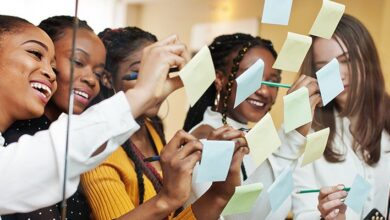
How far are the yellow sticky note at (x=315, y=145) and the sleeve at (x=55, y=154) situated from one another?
386 millimetres

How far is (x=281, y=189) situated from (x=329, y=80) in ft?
0.64

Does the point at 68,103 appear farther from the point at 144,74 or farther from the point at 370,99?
the point at 370,99

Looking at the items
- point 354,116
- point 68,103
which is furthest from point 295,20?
point 68,103

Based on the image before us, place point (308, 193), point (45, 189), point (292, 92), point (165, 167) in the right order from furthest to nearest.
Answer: point (308, 193) < point (292, 92) < point (165, 167) < point (45, 189)

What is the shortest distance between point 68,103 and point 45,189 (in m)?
0.12

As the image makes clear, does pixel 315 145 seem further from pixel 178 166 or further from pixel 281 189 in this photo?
pixel 178 166

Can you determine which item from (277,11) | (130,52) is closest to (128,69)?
(130,52)

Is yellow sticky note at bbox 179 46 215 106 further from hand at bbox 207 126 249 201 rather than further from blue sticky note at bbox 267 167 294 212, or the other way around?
blue sticky note at bbox 267 167 294 212

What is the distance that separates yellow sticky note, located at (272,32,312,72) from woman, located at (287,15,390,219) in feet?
0.15

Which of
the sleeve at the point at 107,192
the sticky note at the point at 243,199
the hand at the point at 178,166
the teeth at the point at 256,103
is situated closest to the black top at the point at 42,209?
the sleeve at the point at 107,192

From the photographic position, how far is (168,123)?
2.98 feet

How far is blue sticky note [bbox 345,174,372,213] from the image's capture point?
99 cm

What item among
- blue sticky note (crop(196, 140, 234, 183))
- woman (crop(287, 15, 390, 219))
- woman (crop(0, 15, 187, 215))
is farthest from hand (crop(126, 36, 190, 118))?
woman (crop(287, 15, 390, 219))

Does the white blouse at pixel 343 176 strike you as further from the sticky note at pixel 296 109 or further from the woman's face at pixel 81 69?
the woman's face at pixel 81 69
